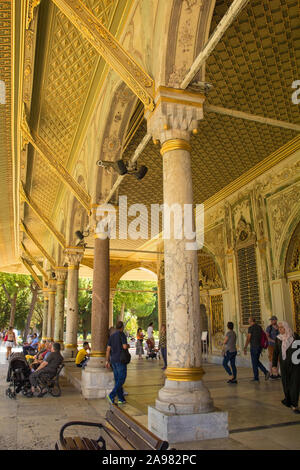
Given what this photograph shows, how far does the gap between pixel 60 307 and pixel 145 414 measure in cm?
1090

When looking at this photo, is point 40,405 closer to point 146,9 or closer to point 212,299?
point 146,9

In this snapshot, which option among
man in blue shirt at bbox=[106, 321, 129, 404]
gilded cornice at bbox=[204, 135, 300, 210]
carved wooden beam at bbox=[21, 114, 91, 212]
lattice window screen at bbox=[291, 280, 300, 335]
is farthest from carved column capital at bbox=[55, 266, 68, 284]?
man in blue shirt at bbox=[106, 321, 129, 404]

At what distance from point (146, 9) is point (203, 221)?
8302 mm

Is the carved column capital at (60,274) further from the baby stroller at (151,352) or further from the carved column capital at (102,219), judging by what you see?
the carved column capital at (102,219)

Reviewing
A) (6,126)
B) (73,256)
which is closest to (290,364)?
(6,126)

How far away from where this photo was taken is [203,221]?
42.4 ft

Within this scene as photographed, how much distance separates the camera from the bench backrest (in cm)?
219

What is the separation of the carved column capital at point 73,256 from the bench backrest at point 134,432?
28.2ft

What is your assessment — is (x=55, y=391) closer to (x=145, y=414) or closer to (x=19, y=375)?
(x=19, y=375)

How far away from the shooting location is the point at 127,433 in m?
2.63

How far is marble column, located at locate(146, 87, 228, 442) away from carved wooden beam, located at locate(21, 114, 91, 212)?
402 cm

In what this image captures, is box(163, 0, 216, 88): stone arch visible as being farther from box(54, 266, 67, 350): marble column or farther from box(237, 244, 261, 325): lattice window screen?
box(54, 266, 67, 350): marble column

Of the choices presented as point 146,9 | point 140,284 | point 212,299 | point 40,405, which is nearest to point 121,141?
point 146,9
